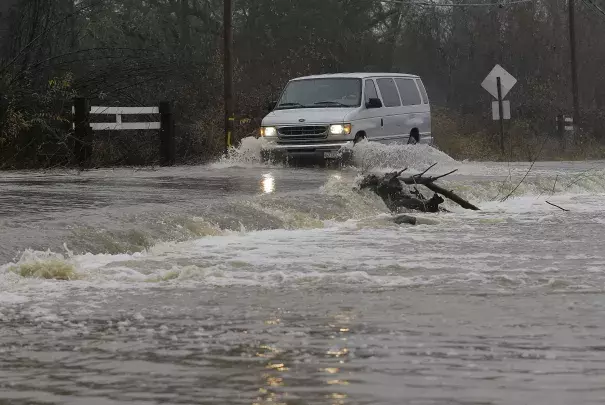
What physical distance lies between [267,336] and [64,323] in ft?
3.94

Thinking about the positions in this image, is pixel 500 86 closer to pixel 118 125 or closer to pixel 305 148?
pixel 305 148

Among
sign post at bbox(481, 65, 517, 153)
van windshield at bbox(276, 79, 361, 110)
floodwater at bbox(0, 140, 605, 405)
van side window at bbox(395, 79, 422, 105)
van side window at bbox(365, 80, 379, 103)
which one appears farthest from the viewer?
sign post at bbox(481, 65, 517, 153)

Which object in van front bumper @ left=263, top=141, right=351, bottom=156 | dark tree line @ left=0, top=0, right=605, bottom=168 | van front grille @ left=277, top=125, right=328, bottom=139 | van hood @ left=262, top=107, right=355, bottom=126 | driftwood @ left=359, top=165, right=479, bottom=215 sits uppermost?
dark tree line @ left=0, top=0, right=605, bottom=168

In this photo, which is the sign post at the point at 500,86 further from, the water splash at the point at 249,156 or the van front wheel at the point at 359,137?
the van front wheel at the point at 359,137

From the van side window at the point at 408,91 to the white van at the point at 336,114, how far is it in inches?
2.0

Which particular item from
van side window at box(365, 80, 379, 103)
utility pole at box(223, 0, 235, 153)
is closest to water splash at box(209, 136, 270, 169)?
van side window at box(365, 80, 379, 103)

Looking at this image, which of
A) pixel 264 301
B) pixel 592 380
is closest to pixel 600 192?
pixel 264 301

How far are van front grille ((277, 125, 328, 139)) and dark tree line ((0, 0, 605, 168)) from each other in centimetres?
368

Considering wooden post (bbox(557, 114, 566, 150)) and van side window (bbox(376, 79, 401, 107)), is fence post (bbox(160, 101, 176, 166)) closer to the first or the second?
van side window (bbox(376, 79, 401, 107))

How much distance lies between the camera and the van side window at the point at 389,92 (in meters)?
24.8

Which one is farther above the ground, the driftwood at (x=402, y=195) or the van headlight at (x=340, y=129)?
the van headlight at (x=340, y=129)

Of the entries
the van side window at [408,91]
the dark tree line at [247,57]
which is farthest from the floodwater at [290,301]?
the van side window at [408,91]

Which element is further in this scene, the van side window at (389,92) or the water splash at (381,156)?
the van side window at (389,92)

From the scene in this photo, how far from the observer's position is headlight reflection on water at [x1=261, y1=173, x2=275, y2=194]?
16.7 m
